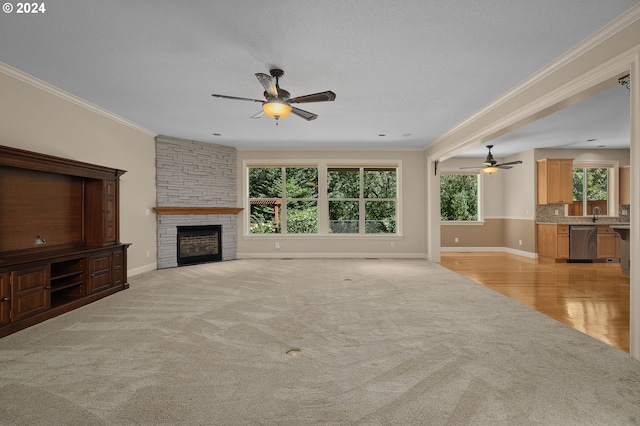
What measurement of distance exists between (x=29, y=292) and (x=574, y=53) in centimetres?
602

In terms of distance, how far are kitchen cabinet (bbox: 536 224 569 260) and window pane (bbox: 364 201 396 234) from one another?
3.65 meters

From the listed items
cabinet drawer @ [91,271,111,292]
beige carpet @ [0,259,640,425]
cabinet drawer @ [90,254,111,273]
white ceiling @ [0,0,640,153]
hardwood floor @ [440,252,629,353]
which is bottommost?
hardwood floor @ [440,252,629,353]

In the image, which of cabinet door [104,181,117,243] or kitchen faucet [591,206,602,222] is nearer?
cabinet door [104,181,117,243]

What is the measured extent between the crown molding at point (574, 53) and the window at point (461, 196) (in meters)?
4.80

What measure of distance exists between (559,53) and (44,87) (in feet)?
19.5

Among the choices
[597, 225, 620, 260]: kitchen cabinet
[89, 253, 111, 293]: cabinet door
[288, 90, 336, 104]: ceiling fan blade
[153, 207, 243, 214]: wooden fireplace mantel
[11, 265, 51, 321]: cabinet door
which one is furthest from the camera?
[597, 225, 620, 260]: kitchen cabinet

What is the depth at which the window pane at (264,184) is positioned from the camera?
8.13m

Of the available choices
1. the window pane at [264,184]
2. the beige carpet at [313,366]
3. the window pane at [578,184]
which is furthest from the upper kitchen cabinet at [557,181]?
the window pane at [264,184]

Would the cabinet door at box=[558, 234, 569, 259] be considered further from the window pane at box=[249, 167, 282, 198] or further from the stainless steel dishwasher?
the window pane at box=[249, 167, 282, 198]

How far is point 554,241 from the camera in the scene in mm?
7465

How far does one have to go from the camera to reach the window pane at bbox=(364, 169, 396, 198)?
324 inches

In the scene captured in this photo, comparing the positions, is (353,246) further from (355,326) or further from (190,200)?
(355,326)

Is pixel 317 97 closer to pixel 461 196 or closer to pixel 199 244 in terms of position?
pixel 199 244

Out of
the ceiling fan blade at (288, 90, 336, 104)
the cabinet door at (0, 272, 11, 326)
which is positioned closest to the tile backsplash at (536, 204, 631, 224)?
the ceiling fan blade at (288, 90, 336, 104)
